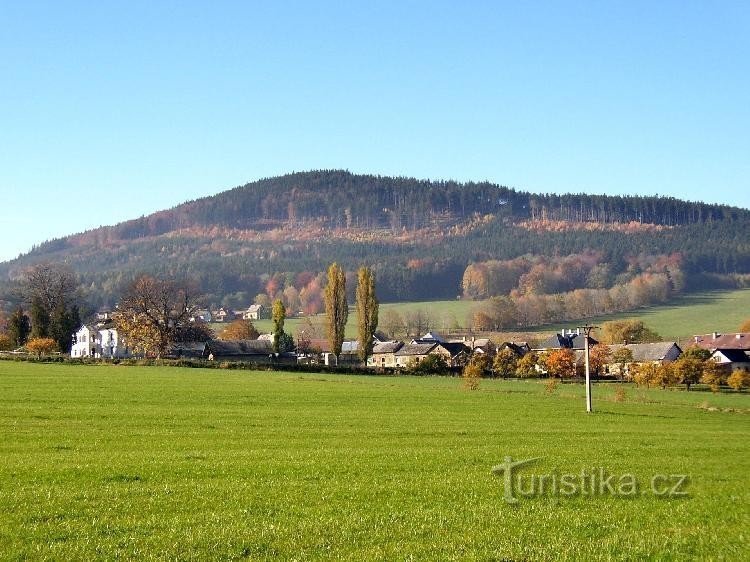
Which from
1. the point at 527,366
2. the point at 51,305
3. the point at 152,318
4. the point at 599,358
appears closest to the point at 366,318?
the point at 527,366

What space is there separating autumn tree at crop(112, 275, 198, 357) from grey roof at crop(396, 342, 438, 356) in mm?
46184

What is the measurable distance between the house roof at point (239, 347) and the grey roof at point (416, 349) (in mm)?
22935

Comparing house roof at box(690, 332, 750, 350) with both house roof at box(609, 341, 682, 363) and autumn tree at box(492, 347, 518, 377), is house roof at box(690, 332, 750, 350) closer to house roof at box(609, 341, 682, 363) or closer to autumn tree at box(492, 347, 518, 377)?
house roof at box(609, 341, 682, 363)

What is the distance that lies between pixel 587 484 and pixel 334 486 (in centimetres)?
581

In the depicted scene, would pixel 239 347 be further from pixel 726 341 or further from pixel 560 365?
pixel 726 341

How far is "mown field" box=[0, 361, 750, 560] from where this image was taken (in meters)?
13.2

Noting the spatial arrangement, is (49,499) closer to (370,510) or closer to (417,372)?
(370,510)

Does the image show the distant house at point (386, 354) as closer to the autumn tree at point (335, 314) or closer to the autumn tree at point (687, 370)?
the autumn tree at point (335, 314)

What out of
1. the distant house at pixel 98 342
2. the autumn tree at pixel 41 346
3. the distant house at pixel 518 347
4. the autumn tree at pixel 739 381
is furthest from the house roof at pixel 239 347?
the autumn tree at pixel 739 381

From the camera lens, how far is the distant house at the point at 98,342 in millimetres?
121812

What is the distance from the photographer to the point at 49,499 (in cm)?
1577

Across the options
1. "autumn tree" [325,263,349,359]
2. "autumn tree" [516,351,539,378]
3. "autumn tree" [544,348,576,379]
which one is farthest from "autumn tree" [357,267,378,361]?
"autumn tree" [544,348,576,379]

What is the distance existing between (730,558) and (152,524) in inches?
348

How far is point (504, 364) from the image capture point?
107312 millimetres
